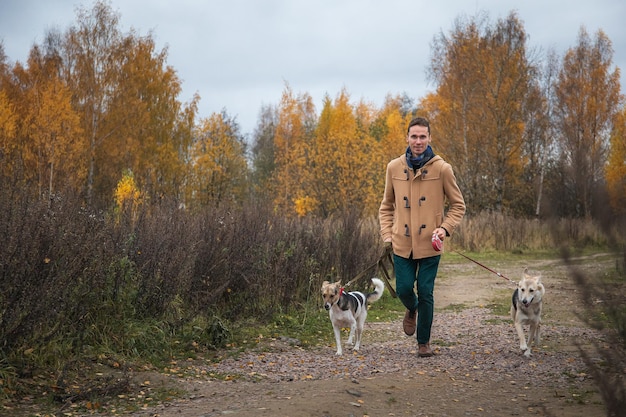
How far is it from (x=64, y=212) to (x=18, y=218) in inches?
24.9

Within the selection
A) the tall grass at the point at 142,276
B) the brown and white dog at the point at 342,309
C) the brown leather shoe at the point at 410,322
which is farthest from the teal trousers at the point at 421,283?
the tall grass at the point at 142,276

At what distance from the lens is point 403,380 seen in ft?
19.3

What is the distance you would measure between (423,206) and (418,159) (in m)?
0.50

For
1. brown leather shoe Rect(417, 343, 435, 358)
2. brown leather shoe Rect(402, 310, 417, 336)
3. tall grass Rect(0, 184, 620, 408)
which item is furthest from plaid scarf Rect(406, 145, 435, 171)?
tall grass Rect(0, 184, 620, 408)

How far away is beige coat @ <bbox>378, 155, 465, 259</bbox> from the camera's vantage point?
6.62 m

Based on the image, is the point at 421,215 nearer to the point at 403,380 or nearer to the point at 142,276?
the point at 403,380

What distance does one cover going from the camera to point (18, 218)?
573cm

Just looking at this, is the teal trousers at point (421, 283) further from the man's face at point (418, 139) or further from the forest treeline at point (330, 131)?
the forest treeline at point (330, 131)

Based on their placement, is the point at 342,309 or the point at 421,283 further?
the point at 342,309

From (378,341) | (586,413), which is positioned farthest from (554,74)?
(586,413)

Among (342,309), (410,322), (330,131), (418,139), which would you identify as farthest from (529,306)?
(330,131)

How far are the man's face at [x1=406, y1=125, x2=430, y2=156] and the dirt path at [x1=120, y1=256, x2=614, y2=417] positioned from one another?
7.37 ft

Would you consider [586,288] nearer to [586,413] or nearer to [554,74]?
[586,413]

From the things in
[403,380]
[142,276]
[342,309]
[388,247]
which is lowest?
[403,380]
